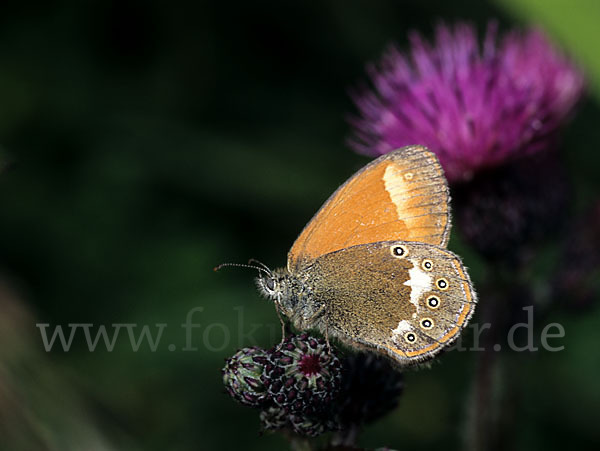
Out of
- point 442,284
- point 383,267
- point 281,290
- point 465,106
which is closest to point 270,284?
point 281,290

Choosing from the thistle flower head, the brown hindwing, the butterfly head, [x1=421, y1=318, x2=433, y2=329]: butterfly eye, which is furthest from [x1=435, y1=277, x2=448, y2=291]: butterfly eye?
the butterfly head

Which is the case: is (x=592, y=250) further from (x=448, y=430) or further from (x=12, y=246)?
(x=12, y=246)

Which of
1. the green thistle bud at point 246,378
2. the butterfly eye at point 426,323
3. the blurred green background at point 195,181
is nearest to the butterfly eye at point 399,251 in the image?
the butterfly eye at point 426,323

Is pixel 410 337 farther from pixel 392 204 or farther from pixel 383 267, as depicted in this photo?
Answer: pixel 392 204

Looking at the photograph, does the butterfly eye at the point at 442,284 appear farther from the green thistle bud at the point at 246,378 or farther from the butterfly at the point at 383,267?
the green thistle bud at the point at 246,378

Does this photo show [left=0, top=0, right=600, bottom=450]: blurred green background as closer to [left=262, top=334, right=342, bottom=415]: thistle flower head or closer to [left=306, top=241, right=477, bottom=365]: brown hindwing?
[left=306, top=241, right=477, bottom=365]: brown hindwing
